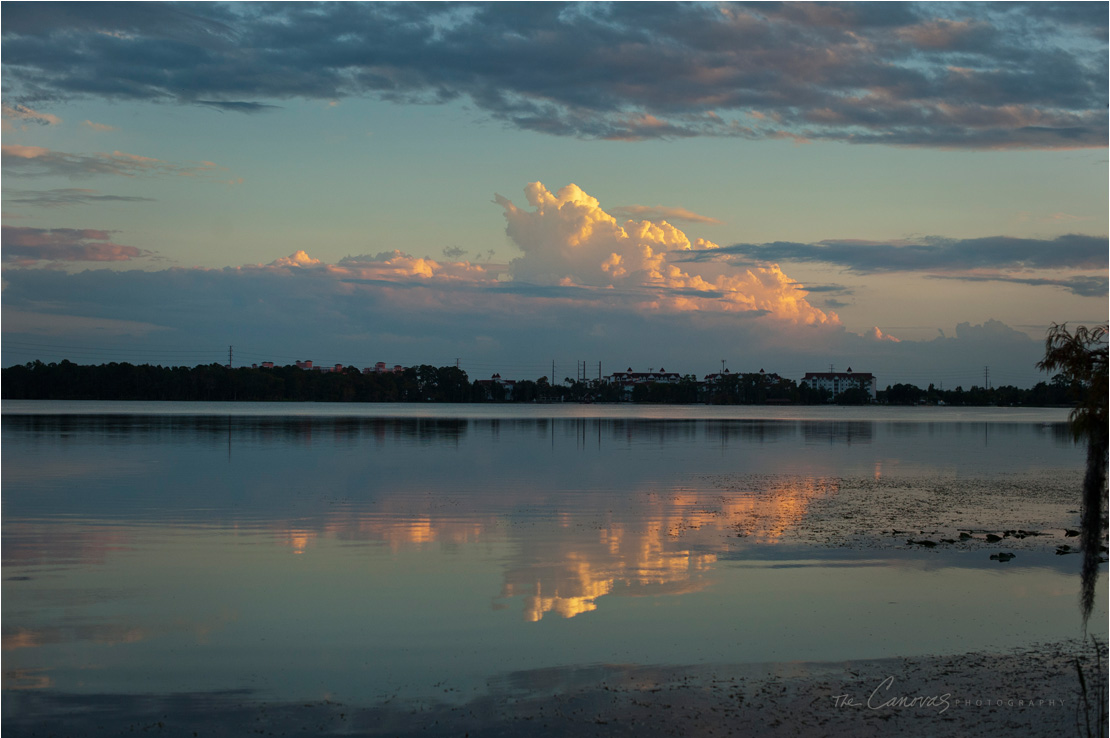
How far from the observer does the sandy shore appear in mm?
11133

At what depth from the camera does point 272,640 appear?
50.2 ft

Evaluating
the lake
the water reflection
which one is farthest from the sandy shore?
the water reflection

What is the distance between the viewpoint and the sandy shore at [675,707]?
36.5ft

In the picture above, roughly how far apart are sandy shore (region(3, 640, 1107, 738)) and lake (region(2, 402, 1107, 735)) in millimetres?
428

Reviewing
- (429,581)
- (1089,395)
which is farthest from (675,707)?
(429,581)

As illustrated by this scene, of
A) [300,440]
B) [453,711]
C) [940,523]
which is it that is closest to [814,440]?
[300,440]

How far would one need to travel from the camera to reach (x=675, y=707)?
11.9 meters

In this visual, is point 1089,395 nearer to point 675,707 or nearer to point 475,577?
point 675,707

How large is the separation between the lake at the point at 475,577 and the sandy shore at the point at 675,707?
1.40ft

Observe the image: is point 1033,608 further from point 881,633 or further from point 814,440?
point 814,440

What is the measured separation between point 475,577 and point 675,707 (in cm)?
881

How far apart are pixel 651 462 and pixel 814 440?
3135 centimetres

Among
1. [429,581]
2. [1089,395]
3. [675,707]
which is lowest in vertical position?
[429,581]

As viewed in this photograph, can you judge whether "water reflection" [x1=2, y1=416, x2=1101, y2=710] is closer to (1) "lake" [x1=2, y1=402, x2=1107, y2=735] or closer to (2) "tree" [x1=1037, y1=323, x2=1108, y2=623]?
(1) "lake" [x1=2, y1=402, x2=1107, y2=735]
